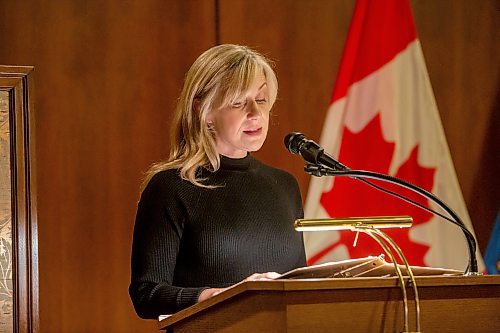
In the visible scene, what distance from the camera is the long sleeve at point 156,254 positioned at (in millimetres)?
2270

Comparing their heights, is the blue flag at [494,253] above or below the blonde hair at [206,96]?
below

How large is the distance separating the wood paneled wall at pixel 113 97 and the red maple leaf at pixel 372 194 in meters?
0.16

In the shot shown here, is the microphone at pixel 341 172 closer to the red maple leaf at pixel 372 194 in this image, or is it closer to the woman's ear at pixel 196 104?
the woman's ear at pixel 196 104

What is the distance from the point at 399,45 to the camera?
4137mm

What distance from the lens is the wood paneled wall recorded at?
3.75 meters

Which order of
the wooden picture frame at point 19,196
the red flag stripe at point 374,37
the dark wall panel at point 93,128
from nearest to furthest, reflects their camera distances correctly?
the wooden picture frame at point 19,196, the dark wall panel at point 93,128, the red flag stripe at point 374,37

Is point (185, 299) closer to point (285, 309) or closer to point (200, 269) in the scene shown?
point (200, 269)

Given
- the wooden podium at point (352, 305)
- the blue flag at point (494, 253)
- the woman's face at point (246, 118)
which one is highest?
the woman's face at point (246, 118)

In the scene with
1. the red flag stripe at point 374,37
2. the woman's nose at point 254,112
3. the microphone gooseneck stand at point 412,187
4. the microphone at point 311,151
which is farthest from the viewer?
the red flag stripe at point 374,37

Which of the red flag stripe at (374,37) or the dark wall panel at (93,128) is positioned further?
the red flag stripe at (374,37)

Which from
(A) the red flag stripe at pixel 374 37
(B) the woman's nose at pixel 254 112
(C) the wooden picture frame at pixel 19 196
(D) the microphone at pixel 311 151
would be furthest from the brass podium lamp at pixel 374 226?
(A) the red flag stripe at pixel 374 37

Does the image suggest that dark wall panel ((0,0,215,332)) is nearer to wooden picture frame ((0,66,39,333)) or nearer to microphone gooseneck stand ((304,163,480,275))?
wooden picture frame ((0,66,39,333))

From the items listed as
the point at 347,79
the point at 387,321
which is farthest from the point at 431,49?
the point at 387,321

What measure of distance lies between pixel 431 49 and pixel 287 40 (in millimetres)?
687
